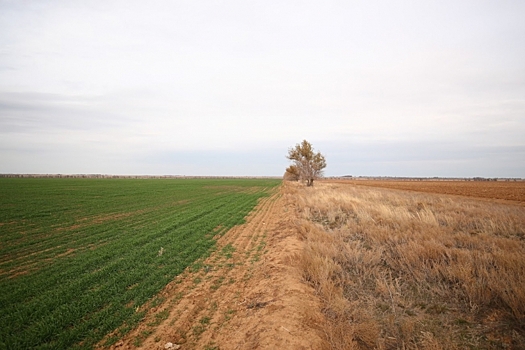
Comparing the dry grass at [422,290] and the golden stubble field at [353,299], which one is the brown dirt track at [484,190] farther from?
the golden stubble field at [353,299]

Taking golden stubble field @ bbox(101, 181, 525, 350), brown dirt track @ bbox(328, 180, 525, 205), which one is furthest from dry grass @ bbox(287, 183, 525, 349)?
brown dirt track @ bbox(328, 180, 525, 205)

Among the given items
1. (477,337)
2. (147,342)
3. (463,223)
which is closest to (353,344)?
(477,337)

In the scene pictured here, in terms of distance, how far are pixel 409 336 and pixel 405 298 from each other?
58.5 inches

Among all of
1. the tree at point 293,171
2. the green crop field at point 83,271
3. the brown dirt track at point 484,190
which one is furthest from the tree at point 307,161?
the green crop field at point 83,271

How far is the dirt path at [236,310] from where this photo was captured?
3.92 metres

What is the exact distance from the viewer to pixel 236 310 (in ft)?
16.4

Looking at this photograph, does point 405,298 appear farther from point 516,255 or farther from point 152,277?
point 152,277

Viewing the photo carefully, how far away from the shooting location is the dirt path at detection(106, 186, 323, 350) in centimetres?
392

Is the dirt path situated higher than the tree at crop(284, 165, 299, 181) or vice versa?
the tree at crop(284, 165, 299, 181)

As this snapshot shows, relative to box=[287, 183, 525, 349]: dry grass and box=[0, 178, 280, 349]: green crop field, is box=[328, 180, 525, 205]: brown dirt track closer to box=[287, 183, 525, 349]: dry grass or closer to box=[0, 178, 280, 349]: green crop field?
A: box=[287, 183, 525, 349]: dry grass

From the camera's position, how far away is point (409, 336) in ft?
12.0

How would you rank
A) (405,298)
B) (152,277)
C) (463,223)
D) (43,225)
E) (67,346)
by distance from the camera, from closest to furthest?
(67,346), (405,298), (152,277), (463,223), (43,225)

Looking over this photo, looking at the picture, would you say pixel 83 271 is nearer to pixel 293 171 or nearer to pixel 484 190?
pixel 484 190

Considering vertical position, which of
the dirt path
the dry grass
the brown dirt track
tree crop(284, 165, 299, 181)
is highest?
tree crop(284, 165, 299, 181)
